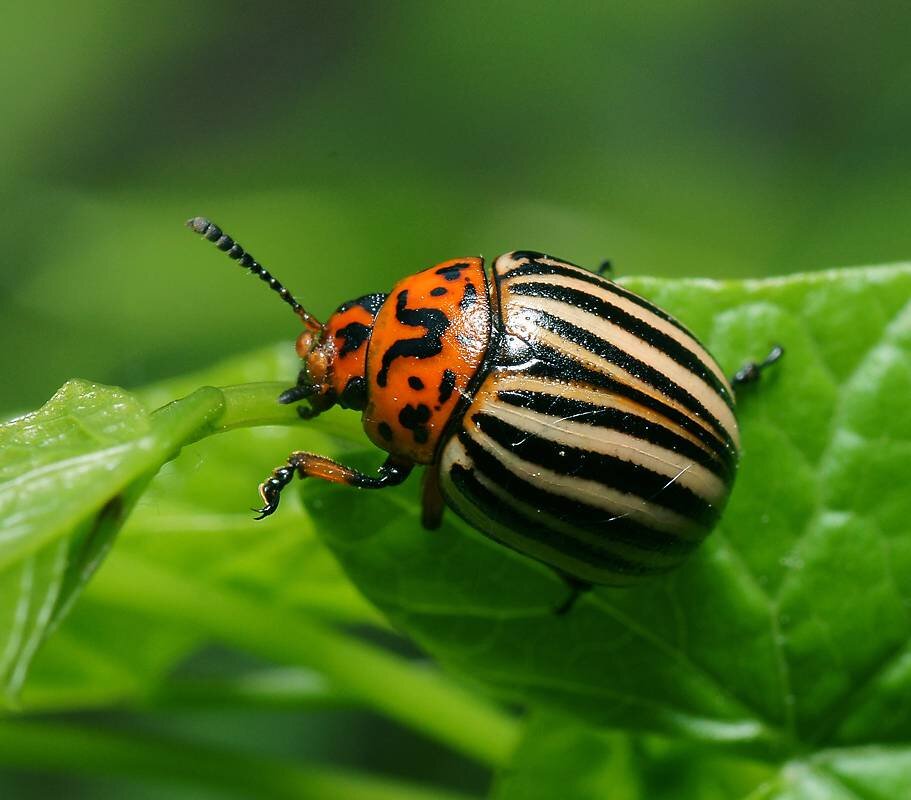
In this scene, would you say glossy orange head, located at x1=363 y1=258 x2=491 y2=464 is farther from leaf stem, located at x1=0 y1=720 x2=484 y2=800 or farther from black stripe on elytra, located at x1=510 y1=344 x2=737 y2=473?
leaf stem, located at x1=0 y1=720 x2=484 y2=800

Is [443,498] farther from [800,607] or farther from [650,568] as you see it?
[800,607]

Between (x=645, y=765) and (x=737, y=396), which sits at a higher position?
(x=737, y=396)

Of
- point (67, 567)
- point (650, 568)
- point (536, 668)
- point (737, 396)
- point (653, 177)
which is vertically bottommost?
point (67, 567)

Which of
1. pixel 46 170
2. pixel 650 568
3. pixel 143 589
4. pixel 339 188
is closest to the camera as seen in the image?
pixel 650 568

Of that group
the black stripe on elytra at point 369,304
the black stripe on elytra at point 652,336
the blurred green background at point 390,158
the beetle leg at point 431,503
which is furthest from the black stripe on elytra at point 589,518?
the blurred green background at point 390,158

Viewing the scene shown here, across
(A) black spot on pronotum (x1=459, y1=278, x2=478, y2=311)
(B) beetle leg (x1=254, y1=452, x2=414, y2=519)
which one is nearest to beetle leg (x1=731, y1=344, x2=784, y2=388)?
(A) black spot on pronotum (x1=459, y1=278, x2=478, y2=311)

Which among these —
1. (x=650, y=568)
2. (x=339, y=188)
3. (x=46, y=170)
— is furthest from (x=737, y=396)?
(x=46, y=170)

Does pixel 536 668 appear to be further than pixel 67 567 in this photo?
Yes

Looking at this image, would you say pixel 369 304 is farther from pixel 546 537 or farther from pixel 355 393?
pixel 546 537
